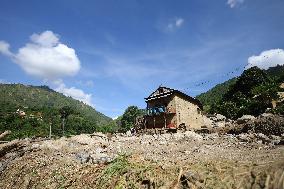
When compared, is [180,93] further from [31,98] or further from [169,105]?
[31,98]

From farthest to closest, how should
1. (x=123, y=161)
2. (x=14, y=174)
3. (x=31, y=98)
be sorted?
(x=31, y=98), (x=14, y=174), (x=123, y=161)

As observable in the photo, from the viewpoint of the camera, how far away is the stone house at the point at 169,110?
34.5m

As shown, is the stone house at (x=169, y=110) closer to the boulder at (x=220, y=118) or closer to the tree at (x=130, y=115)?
the boulder at (x=220, y=118)

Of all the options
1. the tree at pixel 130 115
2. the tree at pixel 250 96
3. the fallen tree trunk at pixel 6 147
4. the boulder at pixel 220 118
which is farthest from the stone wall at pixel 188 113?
the tree at pixel 130 115

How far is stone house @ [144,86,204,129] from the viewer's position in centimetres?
3453

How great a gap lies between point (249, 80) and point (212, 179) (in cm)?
5534

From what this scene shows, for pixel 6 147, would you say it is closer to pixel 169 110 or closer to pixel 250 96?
pixel 169 110

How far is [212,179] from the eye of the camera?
5.45 meters

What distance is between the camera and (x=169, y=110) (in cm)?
3481

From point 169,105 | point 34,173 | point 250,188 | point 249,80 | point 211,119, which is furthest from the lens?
point 249,80

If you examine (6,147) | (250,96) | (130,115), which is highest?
(130,115)

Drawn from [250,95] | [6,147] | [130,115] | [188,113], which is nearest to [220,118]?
[250,95]

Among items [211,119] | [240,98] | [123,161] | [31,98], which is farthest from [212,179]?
[31,98]

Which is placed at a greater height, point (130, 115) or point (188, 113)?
point (130, 115)
